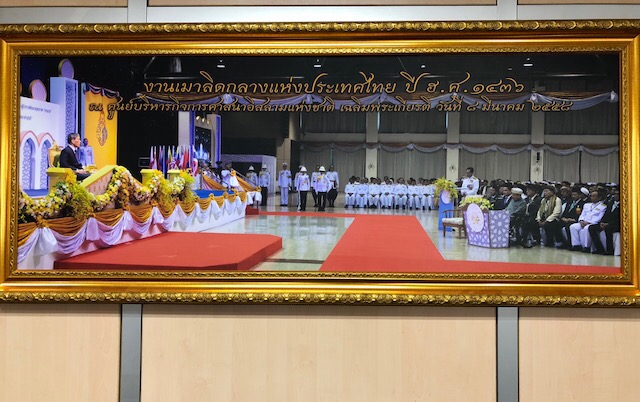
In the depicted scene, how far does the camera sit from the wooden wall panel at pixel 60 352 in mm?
2701

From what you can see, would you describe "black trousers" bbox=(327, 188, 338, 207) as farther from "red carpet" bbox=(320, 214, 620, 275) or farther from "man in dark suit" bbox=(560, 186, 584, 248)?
"man in dark suit" bbox=(560, 186, 584, 248)

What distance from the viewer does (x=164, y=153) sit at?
107 inches

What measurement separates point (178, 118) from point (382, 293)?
1.23m

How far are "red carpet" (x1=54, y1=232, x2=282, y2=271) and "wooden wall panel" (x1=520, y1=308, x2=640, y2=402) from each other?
4.07ft

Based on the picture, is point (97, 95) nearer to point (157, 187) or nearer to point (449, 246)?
point (157, 187)

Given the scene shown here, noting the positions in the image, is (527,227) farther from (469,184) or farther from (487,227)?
(469,184)

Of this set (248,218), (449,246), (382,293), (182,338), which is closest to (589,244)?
(449,246)

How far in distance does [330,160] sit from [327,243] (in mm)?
394

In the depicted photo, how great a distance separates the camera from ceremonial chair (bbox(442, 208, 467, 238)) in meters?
2.67

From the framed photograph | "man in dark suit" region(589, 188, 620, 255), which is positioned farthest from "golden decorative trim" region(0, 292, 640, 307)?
"man in dark suit" region(589, 188, 620, 255)

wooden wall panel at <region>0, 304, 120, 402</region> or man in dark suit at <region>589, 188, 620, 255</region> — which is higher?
man in dark suit at <region>589, 188, 620, 255</region>

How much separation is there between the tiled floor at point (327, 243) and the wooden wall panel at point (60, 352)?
71 cm

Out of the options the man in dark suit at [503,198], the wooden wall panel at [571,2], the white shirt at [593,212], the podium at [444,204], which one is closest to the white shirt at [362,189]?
the podium at [444,204]

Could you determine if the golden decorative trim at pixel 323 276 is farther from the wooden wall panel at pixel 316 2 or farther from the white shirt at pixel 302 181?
the wooden wall panel at pixel 316 2
